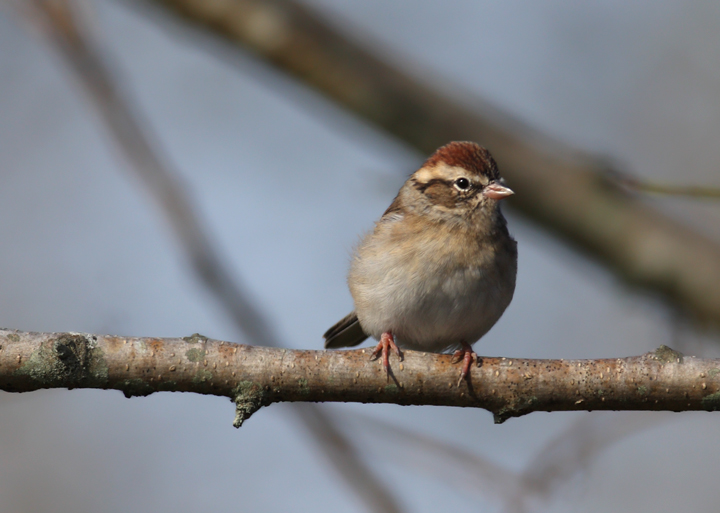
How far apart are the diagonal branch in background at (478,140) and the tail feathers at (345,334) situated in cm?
→ 198

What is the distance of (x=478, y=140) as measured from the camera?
7.54 metres

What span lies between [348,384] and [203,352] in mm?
777

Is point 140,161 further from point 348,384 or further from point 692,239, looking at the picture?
point 692,239

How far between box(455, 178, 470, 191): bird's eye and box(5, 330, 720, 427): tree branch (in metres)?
2.13

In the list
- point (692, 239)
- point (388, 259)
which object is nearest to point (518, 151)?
point (692, 239)

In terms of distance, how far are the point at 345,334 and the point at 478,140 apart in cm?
239

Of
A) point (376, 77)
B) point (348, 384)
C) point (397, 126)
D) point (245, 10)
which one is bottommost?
point (348, 384)

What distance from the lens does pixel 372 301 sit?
5.64 m

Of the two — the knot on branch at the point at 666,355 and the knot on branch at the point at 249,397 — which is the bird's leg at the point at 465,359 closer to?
the knot on branch at the point at 666,355

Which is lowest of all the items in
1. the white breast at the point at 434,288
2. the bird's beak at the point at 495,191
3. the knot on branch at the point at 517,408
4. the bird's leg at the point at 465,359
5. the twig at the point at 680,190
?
the knot on branch at the point at 517,408

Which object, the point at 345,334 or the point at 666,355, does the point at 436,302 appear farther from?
the point at 666,355

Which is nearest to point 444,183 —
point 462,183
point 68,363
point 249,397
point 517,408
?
point 462,183

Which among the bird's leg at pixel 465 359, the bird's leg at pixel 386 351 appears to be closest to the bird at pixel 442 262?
the bird's leg at pixel 386 351

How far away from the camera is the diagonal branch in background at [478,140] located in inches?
284
